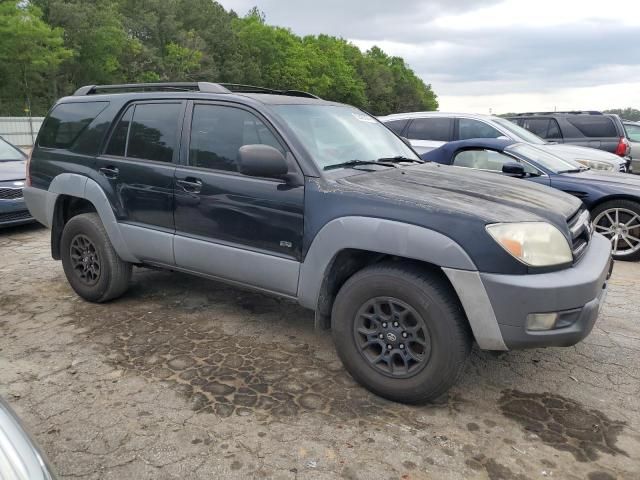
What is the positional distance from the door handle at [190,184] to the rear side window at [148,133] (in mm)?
249

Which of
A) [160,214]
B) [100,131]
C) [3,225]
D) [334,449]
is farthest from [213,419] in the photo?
[3,225]

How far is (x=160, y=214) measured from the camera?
3875mm

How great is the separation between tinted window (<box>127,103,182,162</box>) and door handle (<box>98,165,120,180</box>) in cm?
16

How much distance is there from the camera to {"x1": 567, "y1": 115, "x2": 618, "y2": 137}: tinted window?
1066cm

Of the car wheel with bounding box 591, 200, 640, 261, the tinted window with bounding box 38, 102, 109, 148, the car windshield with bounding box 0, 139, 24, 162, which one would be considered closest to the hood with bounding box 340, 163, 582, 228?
the tinted window with bounding box 38, 102, 109, 148

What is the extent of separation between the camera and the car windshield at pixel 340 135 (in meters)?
3.43

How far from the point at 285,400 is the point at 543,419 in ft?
4.64

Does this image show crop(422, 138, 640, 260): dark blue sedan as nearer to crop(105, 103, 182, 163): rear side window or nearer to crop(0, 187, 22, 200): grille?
crop(105, 103, 182, 163): rear side window

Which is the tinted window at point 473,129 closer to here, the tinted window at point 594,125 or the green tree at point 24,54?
the tinted window at point 594,125


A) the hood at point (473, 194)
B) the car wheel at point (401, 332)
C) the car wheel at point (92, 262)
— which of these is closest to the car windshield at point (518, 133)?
the hood at point (473, 194)

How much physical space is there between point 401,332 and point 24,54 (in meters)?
37.1

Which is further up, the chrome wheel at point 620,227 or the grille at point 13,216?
the chrome wheel at point 620,227

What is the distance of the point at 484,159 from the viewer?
6617 millimetres

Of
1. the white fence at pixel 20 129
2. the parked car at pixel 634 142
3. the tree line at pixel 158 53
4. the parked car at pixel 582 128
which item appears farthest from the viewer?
the tree line at pixel 158 53
